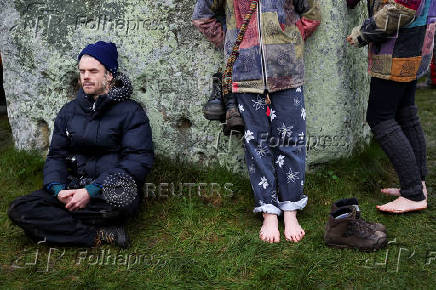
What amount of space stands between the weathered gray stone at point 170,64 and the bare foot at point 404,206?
617mm

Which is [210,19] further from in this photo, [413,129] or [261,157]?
[413,129]

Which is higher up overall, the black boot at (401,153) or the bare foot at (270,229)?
the black boot at (401,153)

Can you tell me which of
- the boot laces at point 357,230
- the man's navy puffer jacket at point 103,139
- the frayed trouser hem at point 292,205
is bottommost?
the boot laces at point 357,230

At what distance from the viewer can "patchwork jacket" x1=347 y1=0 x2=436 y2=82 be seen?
2.91 metres

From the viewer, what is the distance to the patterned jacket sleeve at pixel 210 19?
3249mm

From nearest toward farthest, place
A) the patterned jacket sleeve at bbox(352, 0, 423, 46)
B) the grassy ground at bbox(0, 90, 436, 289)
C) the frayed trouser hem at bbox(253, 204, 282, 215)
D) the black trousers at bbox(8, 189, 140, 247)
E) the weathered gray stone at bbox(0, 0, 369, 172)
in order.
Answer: the grassy ground at bbox(0, 90, 436, 289) < the patterned jacket sleeve at bbox(352, 0, 423, 46) < the black trousers at bbox(8, 189, 140, 247) < the frayed trouser hem at bbox(253, 204, 282, 215) < the weathered gray stone at bbox(0, 0, 369, 172)

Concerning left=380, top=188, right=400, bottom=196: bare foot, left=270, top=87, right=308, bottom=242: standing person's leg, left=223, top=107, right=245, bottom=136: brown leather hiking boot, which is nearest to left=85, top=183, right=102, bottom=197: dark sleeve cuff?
left=223, top=107, right=245, bottom=136: brown leather hiking boot

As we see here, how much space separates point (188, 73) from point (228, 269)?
157 cm

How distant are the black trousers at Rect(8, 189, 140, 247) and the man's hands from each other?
7 centimetres

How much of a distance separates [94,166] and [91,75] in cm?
62

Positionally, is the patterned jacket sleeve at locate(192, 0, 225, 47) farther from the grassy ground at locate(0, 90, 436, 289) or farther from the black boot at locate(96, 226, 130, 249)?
the black boot at locate(96, 226, 130, 249)

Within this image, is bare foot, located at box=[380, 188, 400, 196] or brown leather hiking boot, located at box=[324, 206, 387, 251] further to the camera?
bare foot, located at box=[380, 188, 400, 196]

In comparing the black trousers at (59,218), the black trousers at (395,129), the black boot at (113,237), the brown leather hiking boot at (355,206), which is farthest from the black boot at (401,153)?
the black boot at (113,237)
